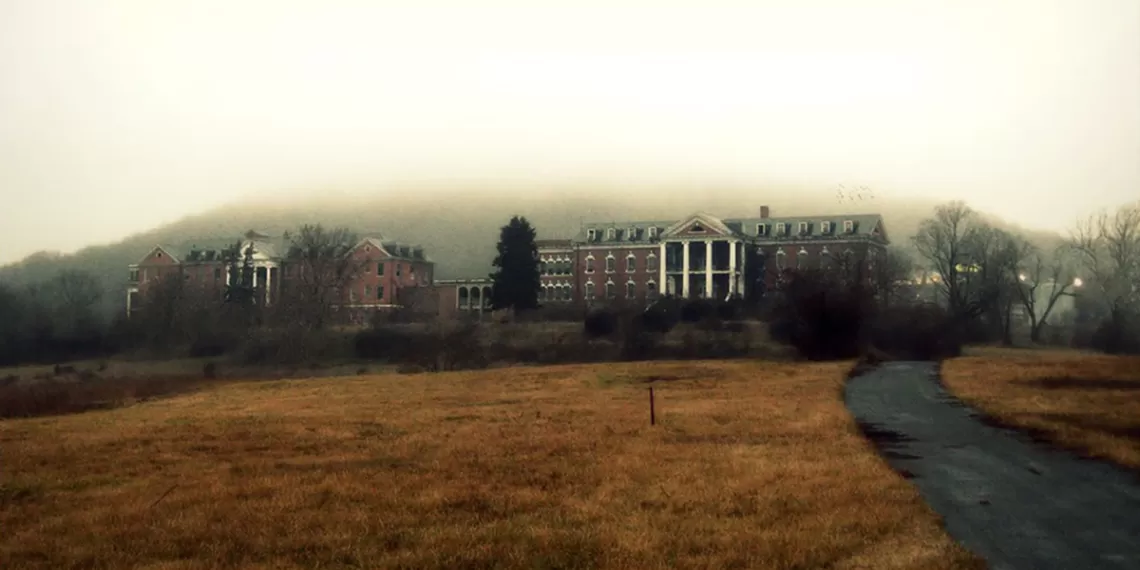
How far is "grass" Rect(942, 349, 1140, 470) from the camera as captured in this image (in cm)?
2148

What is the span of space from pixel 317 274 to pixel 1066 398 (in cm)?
6297

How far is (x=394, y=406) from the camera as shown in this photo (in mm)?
35250

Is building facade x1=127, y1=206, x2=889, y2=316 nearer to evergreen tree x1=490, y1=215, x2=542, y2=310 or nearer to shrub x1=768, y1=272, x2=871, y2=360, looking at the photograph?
evergreen tree x1=490, y1=215, x2=542, y2=310

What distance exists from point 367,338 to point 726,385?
3954 centimetres

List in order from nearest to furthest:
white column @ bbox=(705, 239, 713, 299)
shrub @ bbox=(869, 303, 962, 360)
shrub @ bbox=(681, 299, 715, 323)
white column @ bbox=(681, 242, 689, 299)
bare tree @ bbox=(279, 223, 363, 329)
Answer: shrub @ bbox=(869, 303, 962, 360)
bare tree @ bbox=(279, 223, 363, 329)
shrub @ bbox=(681, 299, 715, 323)
white column @ bbox=(705, 239, 713, 299)
white column @ bbox=(681, 242, 689, 299)

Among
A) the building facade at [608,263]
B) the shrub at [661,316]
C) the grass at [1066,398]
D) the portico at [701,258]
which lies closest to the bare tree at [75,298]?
the building facade at [608,263]

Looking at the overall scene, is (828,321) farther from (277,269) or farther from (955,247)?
(277,269)

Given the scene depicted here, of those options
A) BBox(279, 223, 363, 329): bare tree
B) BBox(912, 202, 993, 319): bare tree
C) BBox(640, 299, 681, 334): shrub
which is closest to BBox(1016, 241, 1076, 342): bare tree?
BBox(912, 202, 993, 319): bare tree

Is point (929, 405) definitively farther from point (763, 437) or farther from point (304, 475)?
point (304, 475)

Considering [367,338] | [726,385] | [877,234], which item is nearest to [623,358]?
[367,338]

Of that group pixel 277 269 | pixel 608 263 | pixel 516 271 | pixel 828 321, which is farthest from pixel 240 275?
pixel 828 321

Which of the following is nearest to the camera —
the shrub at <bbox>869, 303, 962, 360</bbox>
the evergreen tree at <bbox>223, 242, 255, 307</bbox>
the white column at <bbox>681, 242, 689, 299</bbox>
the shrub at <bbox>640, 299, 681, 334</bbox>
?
the shrub at <bbox>869, 303, 962, 360</bbox>

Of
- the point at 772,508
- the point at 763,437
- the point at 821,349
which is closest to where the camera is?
the point at 772,508

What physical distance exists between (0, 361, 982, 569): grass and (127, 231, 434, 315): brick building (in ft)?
242
